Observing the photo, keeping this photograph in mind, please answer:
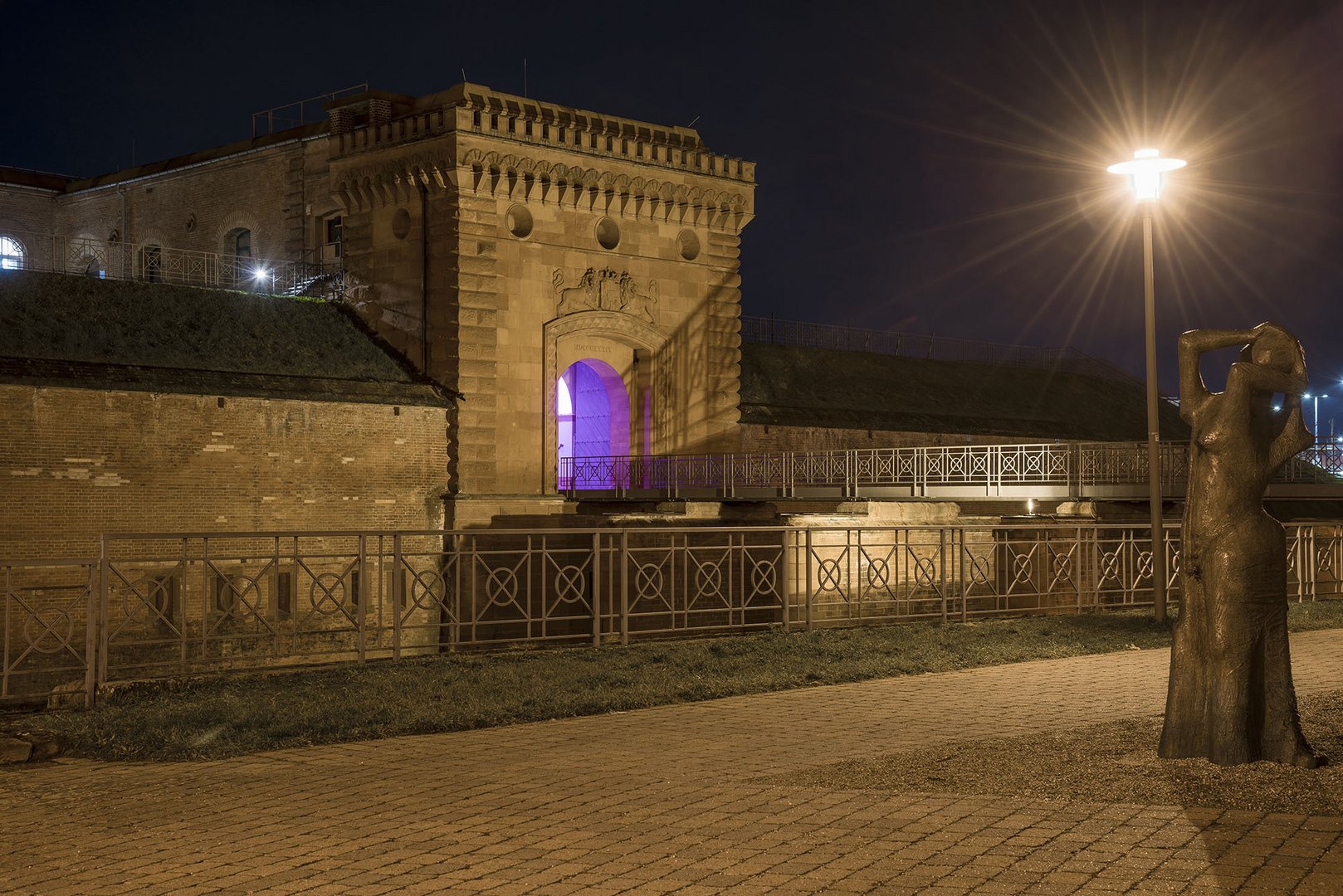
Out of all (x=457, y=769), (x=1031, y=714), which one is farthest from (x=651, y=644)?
(x=457, y=769)

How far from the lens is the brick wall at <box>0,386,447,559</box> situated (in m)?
22.9

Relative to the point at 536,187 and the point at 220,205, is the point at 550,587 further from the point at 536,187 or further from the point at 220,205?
the point at 220,205

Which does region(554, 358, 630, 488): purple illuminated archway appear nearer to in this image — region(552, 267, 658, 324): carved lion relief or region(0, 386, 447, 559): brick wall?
region(552, 267, 658, 324): carved lion relief

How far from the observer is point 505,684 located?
10.0 meters

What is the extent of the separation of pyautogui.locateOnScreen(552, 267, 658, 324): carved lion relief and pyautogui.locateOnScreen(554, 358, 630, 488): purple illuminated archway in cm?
149

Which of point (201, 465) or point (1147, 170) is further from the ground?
point (1147, 170)

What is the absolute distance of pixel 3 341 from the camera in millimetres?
23828

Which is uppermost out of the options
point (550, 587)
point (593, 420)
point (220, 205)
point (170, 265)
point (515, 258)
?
point (220, 205)

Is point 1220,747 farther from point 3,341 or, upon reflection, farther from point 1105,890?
point 3,341

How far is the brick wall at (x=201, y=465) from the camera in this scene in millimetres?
22938

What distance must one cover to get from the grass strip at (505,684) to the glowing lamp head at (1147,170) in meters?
4.86

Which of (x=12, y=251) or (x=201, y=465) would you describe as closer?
(x=201, y=465)

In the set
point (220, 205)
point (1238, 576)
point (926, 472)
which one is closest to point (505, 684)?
point (1238, 576)

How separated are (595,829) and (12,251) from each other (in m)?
40.9
